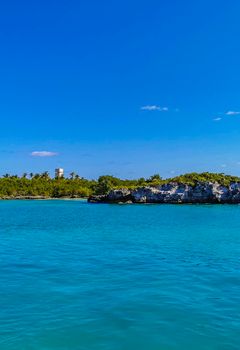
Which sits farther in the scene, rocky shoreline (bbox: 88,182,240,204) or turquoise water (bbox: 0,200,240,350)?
rocky shoreline (bbox: 88,182,240,204)

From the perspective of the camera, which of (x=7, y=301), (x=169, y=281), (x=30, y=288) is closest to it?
(x=7, y=301)

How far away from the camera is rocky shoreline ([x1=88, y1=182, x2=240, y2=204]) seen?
140 meters

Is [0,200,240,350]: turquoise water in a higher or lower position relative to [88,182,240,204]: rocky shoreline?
lower

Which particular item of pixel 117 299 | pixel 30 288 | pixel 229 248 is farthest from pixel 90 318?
pixel 229 248

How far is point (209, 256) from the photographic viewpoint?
27000 mm

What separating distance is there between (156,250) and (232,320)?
1646cm

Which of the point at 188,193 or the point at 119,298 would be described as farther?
the point at 188,193

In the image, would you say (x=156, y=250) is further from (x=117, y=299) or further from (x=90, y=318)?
(x=90, y=318)

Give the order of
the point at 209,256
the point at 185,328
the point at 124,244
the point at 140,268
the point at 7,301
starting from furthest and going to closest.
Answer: the point at 124,244 → the point at 209,256 → the point at 140,268 → the point at 7,301 → the point at 185,328

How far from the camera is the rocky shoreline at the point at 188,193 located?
461ft

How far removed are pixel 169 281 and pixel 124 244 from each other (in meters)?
14.0

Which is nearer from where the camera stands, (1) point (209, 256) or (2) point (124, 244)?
(1) point (209, 256)

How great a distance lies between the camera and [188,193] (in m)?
143

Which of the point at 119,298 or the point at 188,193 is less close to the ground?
the point at 188,193
